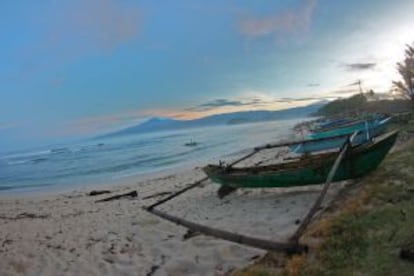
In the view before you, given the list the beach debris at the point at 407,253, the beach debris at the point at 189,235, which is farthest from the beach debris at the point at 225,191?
the beach debris at the point at 407,253

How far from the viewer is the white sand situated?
715cm

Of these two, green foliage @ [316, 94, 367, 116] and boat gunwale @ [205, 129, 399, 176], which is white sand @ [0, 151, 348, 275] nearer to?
boat gunwale @ [205, 129, 399, 176]

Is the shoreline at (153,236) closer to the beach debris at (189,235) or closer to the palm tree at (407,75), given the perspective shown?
the beach debris at (189,235)

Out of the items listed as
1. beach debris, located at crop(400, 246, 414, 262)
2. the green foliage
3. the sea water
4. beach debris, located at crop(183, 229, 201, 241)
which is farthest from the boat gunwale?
the green foliage

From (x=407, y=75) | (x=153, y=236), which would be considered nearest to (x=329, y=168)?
(x=153, y=236)

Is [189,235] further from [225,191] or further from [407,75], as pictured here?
[407,75]

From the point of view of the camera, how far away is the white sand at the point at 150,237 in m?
7.15

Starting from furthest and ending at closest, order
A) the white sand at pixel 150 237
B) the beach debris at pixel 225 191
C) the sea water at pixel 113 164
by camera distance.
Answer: the sea water at pixel 113 164
the beach debris at pixel 225 191
the white sand at pixel 150 237

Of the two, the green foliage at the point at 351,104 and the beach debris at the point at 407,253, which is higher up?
the green foliage at the point at 351,104

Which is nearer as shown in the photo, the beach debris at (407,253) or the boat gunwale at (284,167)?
the beach debris at (407,253)

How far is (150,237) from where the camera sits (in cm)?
906

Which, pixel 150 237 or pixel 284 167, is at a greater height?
pixel 284 167

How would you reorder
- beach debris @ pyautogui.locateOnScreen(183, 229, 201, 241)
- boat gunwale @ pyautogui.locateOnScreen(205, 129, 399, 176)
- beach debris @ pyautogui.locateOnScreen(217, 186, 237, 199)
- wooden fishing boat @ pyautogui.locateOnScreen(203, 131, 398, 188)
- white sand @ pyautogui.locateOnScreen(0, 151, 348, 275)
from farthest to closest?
beach debris @ pyautogui.locateOnScreen(217, 186, 237, 199) < boat gunwale @ pyautogui.locateOnScreen(205, 129, 399, 176) < wooden fishing boat @ pyautogui.locateOnScreen(203, 131, 398, 188) < beach debris @ pyautogui.locateOnScreen(183, 229, 201, 241) < white sand @ pyautogui.locateOnScreen(0, 151, 348, 275)

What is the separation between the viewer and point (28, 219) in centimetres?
1461
